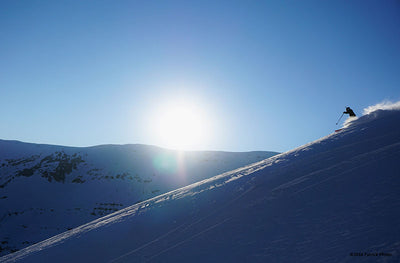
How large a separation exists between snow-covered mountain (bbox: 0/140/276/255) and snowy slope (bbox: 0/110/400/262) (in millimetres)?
12655

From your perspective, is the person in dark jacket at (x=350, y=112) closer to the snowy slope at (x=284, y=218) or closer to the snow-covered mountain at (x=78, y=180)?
the snowy slope at (x=284, y=218)

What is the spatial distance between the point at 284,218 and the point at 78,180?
2363 centimetres

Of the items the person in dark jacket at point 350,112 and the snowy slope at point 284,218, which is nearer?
the snowy slope at point 284,218

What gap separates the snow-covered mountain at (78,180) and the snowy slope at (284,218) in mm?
12655

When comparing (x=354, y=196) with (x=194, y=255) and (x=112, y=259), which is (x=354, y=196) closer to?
(x=194, y=255)

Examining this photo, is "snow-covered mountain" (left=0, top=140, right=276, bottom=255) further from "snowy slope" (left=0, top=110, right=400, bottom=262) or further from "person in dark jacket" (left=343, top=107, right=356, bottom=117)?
"person in dark jacket" (left=343, top=107, right=356, bottom=117)

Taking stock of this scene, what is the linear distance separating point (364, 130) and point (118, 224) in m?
8.12

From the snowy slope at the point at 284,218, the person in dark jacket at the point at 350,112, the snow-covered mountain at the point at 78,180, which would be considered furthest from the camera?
the snow-covered mountain at the point at 78,180

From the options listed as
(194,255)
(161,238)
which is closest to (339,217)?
(194,255)

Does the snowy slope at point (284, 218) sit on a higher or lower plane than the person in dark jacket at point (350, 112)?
lower

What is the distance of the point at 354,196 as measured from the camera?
12.4 ft

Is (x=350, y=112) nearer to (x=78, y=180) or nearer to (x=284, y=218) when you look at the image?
(x=284, y=218)

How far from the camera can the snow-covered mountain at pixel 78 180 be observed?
16.7m

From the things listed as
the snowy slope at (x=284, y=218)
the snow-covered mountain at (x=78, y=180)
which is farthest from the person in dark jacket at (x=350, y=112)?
the snow-covered mountain at (x=78, y=180)
